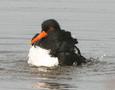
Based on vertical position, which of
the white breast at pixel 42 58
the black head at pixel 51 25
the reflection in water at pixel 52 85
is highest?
the black head at pixel 51 25

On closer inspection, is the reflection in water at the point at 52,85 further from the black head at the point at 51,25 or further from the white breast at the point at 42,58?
the black head at the point at 51,25

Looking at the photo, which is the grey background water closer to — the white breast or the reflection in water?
the reflection in water

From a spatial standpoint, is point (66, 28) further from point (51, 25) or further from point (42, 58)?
point (42, 58)

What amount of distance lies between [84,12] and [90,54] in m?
5.84

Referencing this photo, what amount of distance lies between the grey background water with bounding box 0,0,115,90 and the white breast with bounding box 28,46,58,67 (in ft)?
0.49

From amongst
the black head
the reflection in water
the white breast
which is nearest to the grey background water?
the reflection in water

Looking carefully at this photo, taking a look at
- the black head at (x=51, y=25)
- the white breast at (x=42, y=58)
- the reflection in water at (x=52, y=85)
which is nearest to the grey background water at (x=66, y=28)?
the reflection in water at (x=52, y=85)

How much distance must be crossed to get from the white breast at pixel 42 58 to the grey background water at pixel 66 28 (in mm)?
148

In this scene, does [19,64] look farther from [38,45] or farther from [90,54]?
[90,54]

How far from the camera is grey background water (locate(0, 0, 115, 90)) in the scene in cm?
1242

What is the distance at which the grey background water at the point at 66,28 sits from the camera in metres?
12.4

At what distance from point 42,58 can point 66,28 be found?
512cm

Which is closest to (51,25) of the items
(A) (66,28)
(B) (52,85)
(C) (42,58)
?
(C) (42,58)

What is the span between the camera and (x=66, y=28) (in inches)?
748
